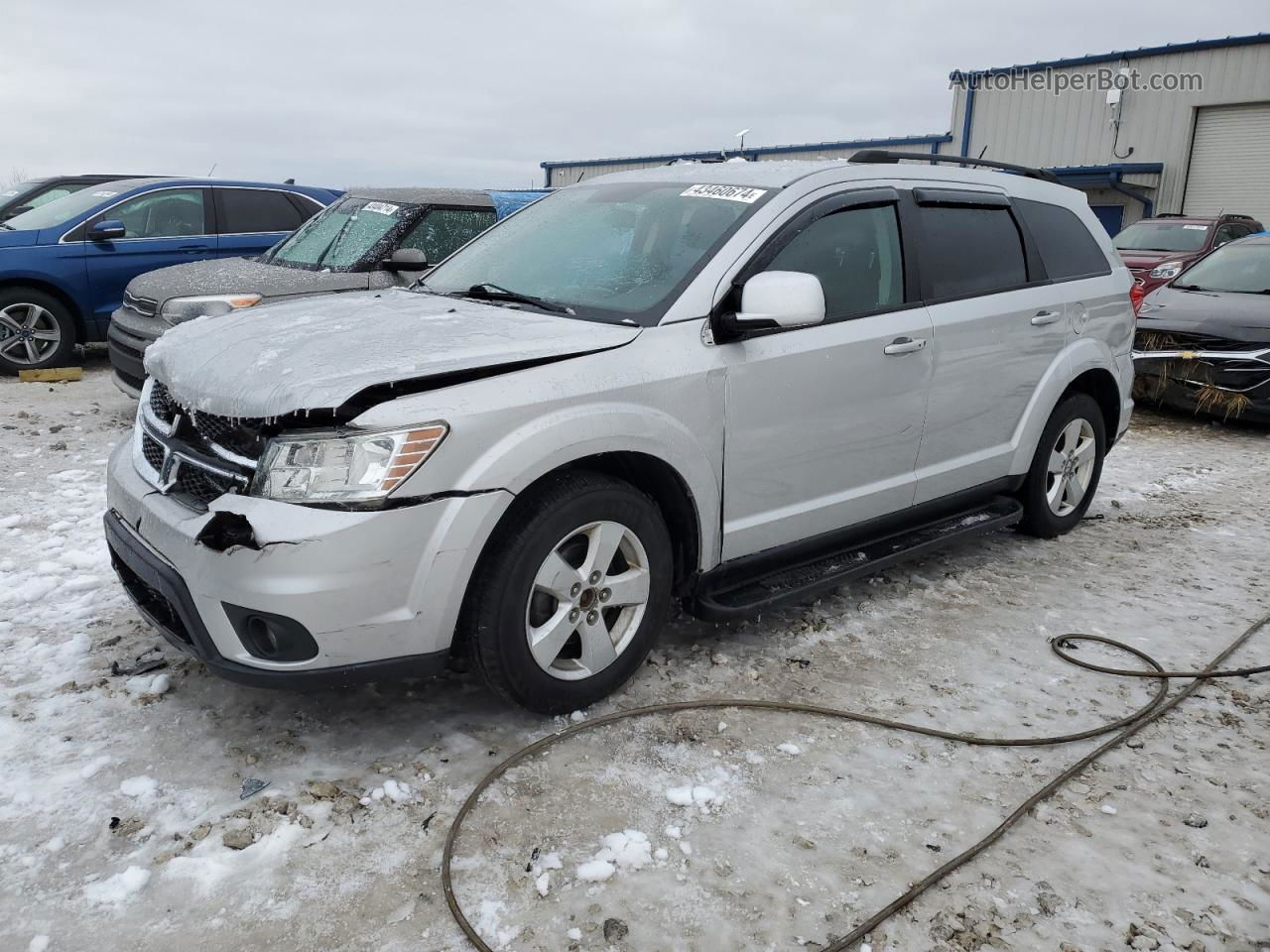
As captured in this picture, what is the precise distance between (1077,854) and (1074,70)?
2382cm

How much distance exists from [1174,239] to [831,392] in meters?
11.5

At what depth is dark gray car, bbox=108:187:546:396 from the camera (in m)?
6.76

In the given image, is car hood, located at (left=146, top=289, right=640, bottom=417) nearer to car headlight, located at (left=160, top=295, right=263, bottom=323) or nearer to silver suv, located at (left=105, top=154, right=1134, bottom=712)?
silver suv, located at (left=105, top=154, right=1134, bottom=712)

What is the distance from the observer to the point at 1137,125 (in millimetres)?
21469

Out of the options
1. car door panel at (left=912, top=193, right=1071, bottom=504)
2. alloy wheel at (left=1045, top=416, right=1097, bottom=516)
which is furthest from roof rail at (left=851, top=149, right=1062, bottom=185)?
alloy wheel at (left=1045, top=416, right=1097, bottom=516)

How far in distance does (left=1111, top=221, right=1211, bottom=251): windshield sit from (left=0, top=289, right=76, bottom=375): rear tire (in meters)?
12.1

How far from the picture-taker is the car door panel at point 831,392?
3504 millimetres

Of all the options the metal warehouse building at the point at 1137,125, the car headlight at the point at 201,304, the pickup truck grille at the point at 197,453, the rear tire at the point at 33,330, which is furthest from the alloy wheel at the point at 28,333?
the metal warehouse building at the point at 1137,125

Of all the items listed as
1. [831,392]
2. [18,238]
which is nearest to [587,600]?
[831,392]

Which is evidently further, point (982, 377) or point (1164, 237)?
point (1164, 237)

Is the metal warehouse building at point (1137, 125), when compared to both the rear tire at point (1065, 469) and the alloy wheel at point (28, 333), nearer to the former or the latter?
the alloy wheel at point (28, 333)

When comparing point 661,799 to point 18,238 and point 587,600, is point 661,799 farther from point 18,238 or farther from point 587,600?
point 18,238

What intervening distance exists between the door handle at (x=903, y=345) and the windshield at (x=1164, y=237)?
10613 mm

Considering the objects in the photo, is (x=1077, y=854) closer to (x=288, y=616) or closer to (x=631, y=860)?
(x=631, y=860)
